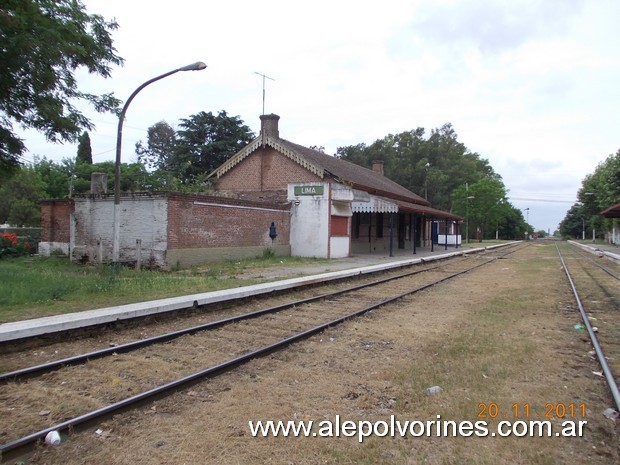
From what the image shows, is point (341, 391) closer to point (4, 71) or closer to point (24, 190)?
point (4, 71)

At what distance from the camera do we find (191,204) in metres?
18.1

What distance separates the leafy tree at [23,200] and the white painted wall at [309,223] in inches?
1117

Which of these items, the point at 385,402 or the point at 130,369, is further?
the point at 130,369

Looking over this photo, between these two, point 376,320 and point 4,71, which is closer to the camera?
point 376,320

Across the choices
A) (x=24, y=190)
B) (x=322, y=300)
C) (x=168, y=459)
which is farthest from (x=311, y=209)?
(x=24, y=190)

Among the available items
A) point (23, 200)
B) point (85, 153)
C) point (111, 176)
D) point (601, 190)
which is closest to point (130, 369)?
point (111, 176)

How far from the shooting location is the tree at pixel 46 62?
941cm

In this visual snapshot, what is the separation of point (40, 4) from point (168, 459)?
11.6m

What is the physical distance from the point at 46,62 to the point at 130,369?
8.21 m

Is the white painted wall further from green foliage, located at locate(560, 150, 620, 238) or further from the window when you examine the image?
green foliage, located at locate(560, 150, 620, 238)

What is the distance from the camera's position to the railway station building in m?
17.6

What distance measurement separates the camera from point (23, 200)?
39.2 metres

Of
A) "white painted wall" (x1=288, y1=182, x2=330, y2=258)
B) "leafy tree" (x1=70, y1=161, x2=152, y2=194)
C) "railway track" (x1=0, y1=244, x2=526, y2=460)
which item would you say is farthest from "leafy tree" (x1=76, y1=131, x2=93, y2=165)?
"railway track" (x1=0, y1=244, x2=526, y2=460)

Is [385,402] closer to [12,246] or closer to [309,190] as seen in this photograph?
[309,190]
